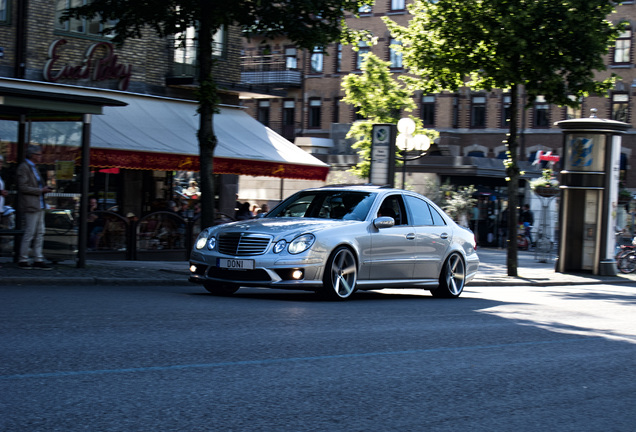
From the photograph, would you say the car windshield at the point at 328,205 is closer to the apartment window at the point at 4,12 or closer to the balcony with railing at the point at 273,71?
the apartment window at the point at 4,12

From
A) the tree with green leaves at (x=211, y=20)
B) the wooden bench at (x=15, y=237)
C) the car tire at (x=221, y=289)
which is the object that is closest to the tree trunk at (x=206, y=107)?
the tree with green leaves at (x=211, y=20)

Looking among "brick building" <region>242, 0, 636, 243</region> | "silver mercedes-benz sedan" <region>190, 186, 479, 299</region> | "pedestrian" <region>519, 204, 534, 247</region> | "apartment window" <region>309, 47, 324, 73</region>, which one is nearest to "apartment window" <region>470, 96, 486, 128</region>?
"brick building" <region>242, 0, 636, 243</region>

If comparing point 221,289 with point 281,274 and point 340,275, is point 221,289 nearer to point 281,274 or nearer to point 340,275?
point 281,274

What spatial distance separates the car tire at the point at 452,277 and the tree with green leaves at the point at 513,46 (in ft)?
23.6

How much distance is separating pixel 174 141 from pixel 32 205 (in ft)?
26.0

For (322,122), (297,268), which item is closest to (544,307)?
(297,268)

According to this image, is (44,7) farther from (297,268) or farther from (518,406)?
(518,406)

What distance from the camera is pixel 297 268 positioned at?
1151cm

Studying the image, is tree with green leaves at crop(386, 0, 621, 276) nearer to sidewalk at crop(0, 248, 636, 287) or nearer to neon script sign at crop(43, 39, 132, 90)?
sidewalk at crop(0, 248, 636, 287)

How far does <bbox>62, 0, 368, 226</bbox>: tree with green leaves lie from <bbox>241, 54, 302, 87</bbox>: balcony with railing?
42.6m

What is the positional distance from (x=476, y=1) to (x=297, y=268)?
474 inches

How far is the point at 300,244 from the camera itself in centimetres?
1162

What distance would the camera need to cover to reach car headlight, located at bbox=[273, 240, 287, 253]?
11.6 meters

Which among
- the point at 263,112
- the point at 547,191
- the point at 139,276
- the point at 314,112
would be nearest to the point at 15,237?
the point at 139,276
